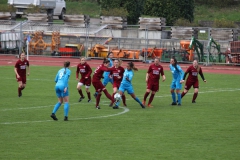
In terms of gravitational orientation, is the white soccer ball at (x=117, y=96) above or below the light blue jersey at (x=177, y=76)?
below

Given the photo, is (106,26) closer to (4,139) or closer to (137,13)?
(137,13)

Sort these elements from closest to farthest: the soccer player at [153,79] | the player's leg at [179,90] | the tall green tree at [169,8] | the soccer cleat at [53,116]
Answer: the soccer cleat at [53,116], the soccer player at [153,79], the player's leg at [179,90], the tall green tree at [169,8]

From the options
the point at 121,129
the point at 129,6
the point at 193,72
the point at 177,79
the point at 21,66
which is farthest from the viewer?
the point at 129,6

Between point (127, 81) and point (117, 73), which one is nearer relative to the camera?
point (127, 81)

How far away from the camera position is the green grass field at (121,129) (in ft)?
51.6

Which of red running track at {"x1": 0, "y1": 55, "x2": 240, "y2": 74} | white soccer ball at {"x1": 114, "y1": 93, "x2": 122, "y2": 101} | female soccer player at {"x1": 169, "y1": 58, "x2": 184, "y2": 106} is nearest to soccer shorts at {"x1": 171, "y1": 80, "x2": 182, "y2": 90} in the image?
female soccer player at {"x1": 169, "y1": 58, "x2": 184, "y2": 106}

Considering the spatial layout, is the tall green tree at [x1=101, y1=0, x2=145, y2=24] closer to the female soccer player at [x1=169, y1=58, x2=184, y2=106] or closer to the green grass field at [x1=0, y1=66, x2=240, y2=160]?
the green grass field at [x1=0, y1=66, x2=240, y2=160]

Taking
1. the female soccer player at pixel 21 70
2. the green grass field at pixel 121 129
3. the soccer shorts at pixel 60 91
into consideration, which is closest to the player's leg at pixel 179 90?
the green grass field at pixel 121 129

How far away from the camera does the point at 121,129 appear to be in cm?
1914

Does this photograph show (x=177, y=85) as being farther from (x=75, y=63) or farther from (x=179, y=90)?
(x=75, y=63)

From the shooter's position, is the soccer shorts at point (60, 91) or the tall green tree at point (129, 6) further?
the tall green tree at point (129, 6)

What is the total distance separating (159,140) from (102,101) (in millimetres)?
9246

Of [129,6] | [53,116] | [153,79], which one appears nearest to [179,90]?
[153,79]

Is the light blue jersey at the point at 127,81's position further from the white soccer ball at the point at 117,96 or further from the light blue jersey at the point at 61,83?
the light blue jersey at the point at 61,83
